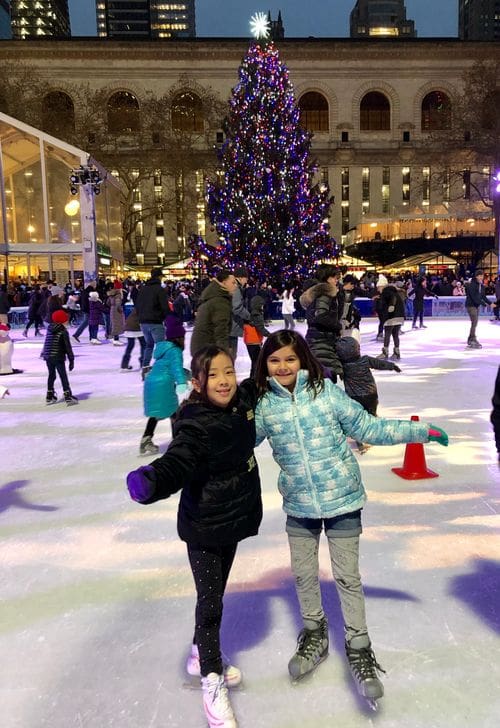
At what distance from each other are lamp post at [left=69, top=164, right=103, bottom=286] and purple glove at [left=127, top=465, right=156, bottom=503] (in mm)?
18898

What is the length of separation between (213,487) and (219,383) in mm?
336

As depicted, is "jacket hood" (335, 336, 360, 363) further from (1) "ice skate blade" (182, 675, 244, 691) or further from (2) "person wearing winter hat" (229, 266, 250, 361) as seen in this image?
(1) "ice skate blade" (182, 675, 244, 691)

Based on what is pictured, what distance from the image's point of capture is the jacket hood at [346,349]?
4.57m

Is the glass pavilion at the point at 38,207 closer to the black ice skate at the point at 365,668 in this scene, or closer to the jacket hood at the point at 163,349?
the jacket hood at the point at 163,349

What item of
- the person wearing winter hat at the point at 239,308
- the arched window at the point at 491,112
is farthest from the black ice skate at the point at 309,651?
the arched window at the point at 491,112

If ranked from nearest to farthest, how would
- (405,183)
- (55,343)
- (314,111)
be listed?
(55,343) < (314,111) < (405,183)

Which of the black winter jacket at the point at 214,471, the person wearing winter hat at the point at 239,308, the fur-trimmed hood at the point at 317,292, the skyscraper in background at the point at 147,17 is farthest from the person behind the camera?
the skyscraper in background at the point at 147,17

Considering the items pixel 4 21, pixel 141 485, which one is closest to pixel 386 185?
pixel 141 485

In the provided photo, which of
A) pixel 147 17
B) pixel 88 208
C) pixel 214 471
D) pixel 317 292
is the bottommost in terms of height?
pixel 214 471

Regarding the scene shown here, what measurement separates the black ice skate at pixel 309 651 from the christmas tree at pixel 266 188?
56.6ft

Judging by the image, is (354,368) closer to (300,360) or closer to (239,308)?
(239,308)

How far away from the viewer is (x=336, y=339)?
15.3 ft

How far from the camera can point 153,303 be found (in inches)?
297

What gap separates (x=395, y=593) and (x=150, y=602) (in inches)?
43.5
